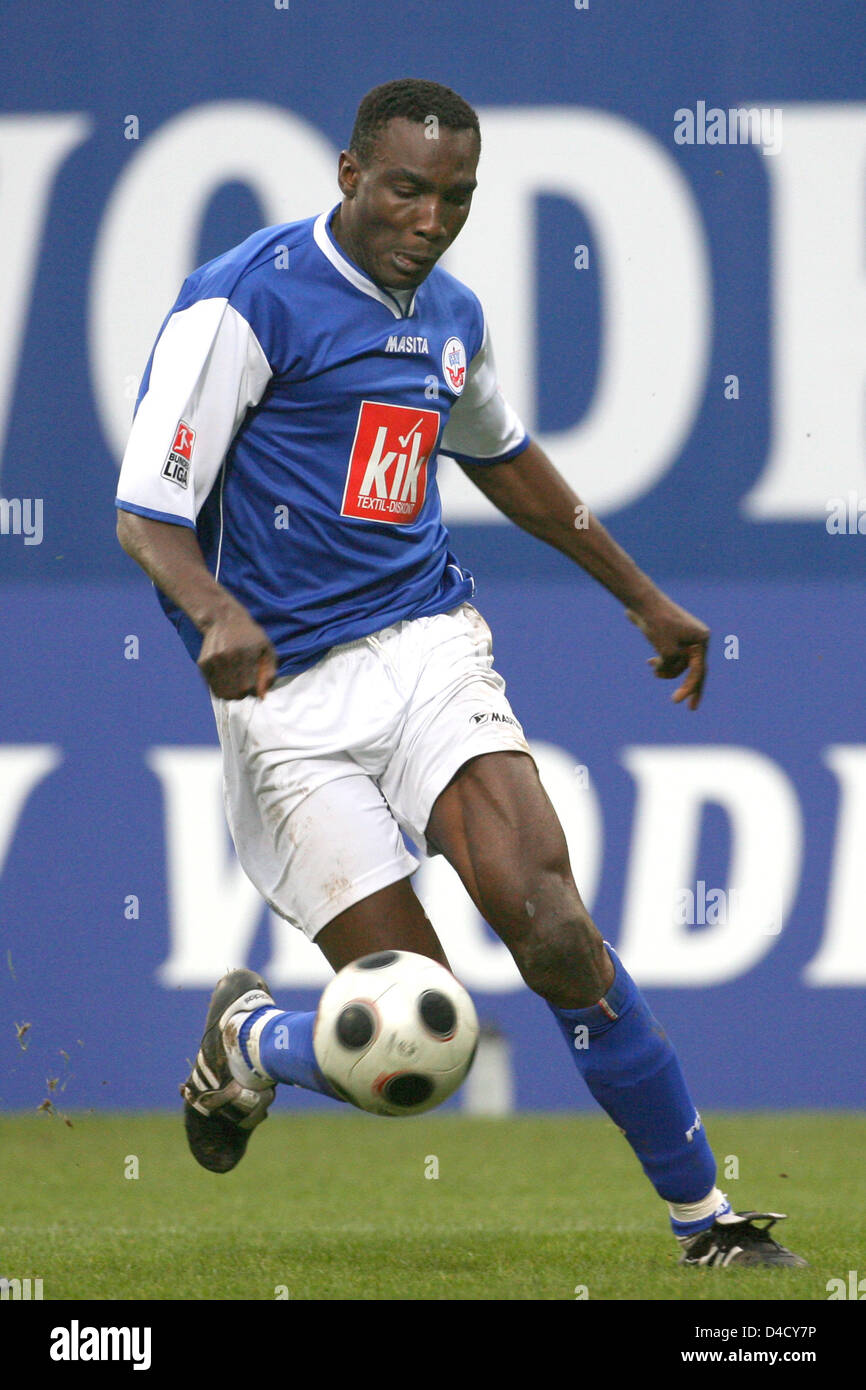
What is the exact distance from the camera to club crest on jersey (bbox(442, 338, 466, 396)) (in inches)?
146

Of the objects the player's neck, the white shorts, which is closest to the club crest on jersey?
the player's neck

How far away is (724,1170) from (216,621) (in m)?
3.42

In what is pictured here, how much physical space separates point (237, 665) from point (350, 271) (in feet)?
3.31

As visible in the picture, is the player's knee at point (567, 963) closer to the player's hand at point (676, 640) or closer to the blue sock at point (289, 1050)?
the blue sock at point (289, 1050)

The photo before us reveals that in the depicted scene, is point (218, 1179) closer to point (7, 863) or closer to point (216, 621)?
point (7, 863)

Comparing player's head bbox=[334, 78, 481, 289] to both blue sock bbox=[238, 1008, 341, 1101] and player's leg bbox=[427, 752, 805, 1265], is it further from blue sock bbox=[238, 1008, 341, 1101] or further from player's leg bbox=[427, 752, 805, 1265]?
blue sock bbox=[238, 1008, 341, 1101]

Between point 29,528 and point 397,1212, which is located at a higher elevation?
point 29,528

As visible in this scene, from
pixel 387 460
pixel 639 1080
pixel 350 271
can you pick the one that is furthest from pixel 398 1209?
pixel 350 271

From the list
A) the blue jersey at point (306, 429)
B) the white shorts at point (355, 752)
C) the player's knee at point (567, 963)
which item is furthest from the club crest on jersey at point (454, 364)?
the player's knee at point (567, 963)

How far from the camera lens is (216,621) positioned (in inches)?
119

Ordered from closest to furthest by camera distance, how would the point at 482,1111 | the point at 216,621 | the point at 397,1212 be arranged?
the point at 216,621 < the point at 397,1212 < the point at 482,1111

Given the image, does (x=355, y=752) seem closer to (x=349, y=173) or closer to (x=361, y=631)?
(x=361, y=631)
